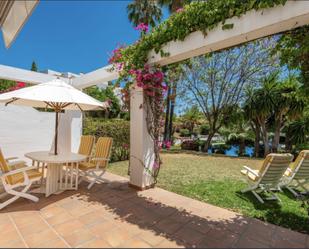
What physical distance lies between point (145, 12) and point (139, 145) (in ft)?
45.6

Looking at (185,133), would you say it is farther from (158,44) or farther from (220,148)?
(158,44)

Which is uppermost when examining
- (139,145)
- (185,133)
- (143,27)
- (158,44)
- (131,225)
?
(143,27)

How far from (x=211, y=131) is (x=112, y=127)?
28.5 ft

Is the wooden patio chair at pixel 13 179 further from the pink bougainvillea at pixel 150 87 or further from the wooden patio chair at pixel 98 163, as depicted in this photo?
the pink bougainvillea at pixel 150 87

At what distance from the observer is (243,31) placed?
11.2ft

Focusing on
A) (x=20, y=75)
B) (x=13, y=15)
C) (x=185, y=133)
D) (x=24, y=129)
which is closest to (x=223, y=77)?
(x=20, y=75)

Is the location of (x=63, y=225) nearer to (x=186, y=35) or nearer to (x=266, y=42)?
(x=186, y=35)

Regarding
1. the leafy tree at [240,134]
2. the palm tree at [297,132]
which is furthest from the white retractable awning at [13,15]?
the palm tree at [297,132]

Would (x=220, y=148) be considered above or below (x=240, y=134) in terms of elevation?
below

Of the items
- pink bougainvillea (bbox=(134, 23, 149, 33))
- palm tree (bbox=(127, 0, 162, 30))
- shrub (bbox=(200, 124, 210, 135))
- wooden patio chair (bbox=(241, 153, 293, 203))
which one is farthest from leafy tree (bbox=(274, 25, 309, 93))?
shrub (bbox=(200, 124, 210, 135))

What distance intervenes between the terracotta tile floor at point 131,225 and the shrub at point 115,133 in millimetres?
4264

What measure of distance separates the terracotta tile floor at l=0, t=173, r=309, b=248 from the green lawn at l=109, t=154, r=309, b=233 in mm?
387

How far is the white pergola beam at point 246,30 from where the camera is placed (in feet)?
9.71

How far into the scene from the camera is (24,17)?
3426mm
